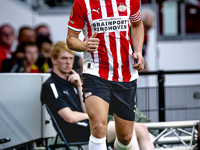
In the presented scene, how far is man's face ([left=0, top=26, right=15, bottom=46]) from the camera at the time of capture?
5969mm

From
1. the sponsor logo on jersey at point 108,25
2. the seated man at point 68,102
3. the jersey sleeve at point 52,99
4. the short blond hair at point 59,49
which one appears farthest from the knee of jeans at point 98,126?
the short blond hair at point 59,49

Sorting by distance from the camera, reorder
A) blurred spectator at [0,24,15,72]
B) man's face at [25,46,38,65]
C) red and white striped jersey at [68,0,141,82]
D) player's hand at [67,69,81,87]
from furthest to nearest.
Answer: blurred spectator at [0,24,15,72] < man's face at [25,46,38,65] < player's hand at [67,69,81,87] < red and white striped jersey at [68,0,141,82]

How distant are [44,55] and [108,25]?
349 centimetres

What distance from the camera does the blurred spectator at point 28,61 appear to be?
505 centimetres

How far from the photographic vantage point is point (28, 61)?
524cm

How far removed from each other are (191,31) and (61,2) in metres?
3.49

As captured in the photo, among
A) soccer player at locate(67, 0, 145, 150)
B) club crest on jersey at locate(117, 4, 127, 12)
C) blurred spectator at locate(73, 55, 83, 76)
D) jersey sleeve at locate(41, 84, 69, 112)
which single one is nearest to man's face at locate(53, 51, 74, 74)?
jersey sleeve at locate(41, 84, 69, 112)

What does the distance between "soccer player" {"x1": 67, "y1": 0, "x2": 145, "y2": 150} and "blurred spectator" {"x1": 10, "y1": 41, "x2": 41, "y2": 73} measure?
2409mm

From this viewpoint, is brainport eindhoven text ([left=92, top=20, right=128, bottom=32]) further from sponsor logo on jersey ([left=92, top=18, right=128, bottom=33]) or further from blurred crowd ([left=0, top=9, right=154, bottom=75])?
blurred crowd ([left=0, top=9, right=154, bottom=75])

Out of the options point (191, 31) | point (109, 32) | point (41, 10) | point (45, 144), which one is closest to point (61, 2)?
point (41, 10)

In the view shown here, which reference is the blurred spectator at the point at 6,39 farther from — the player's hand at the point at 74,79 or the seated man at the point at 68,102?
the player's hand at the point at 74,79

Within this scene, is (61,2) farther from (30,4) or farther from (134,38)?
(134,38)

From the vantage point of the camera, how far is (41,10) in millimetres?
7664

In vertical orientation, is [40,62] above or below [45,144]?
above
